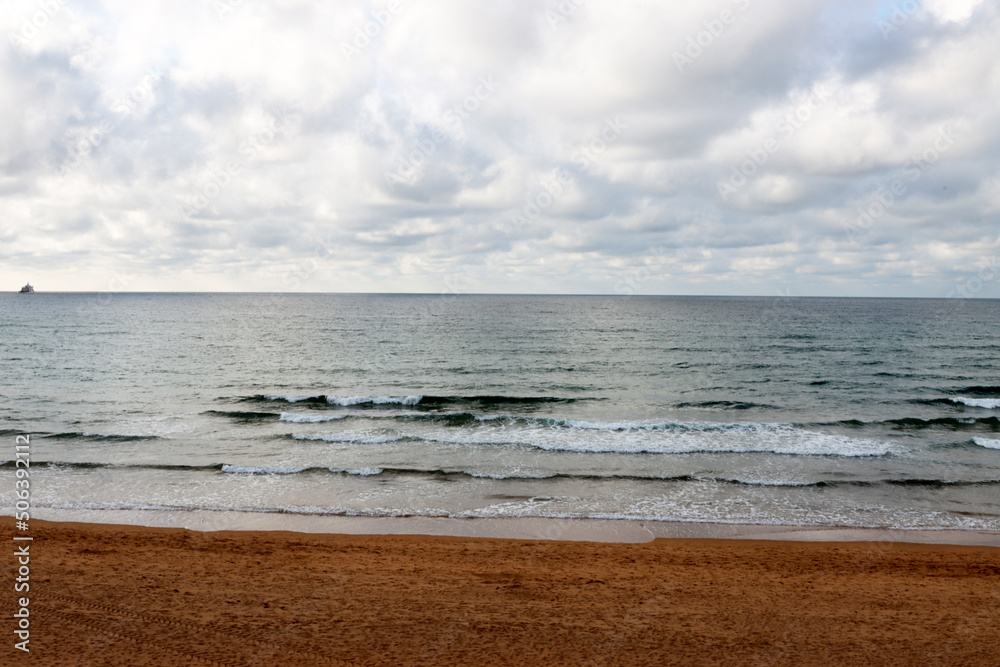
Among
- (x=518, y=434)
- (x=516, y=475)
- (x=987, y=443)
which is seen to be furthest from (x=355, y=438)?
(x=987, y=443)

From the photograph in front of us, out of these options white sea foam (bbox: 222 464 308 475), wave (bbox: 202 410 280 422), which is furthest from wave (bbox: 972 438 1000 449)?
wave (bbox: 202 410 280 422)

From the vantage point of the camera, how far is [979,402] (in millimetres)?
27578

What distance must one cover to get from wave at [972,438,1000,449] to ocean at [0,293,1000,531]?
0.07m

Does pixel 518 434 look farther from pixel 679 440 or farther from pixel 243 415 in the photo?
pixel 243 415

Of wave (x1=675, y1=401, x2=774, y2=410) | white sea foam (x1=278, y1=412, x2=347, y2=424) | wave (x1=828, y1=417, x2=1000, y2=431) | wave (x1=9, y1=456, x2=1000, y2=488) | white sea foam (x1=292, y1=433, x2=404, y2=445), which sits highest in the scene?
wave (x1=675, y1=401, x2=774, y2=410)

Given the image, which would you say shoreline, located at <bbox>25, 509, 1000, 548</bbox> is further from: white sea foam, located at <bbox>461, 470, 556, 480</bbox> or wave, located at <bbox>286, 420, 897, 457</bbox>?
wave, located at <bbox>286, 420, 897, 457</bbox>

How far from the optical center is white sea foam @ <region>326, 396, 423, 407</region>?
27312 mm

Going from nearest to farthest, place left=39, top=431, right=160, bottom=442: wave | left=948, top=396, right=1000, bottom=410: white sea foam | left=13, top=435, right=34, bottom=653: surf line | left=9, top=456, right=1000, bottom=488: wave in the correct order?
left=13, top=435, right=34, bottom=653: surf line, left=9, top=456, right=1000, bottom=488: wave, left=39, top=431, right=160, bottom=442: wave, left=948, top=396, right=1000, bottom=410: white sea foam

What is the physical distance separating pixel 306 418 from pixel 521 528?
14165 millimetres

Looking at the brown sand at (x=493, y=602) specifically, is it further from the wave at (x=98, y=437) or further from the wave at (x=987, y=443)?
the wave at (x=987, y=443)

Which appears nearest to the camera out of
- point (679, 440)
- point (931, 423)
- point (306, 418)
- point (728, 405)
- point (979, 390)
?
point (679, 440)

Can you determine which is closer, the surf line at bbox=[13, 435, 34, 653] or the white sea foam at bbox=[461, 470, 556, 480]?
the surf line at bbox=[13, 435, 34, 653]

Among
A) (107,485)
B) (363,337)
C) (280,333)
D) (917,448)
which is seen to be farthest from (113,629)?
(280,333)

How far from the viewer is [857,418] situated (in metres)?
24.5
